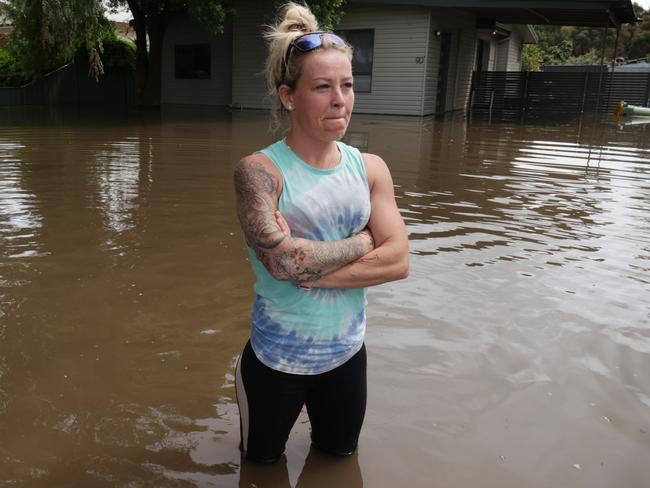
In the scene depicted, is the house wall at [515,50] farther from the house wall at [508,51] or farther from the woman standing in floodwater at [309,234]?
the woman standing in floodwater at [309,234]

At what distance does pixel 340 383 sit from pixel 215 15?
1726cm

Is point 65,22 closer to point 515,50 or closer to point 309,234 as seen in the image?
point 309,234

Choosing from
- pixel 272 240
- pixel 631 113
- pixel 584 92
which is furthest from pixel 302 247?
pixel 584 92

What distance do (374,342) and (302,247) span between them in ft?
6.23

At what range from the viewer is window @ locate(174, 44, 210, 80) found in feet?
80.4

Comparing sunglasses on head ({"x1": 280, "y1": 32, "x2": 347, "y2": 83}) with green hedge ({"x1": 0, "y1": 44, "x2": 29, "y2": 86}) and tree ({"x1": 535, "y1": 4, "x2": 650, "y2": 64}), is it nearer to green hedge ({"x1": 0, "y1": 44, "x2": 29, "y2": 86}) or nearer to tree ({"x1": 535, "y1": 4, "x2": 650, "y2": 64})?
green hedge ({"x1": 0, "y1": 44, "x2": 29, "y2": 86})

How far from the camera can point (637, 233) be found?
19.5ft

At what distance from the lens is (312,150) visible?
2004 millimetres

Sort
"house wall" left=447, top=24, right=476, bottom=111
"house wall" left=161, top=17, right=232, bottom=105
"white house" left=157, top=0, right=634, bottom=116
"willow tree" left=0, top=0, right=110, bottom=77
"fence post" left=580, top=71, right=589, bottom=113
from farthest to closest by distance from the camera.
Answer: "house wall" left=161, top=17, right=232, bottom=105, "fence post" left=580, top=71, right=589, bottom=113, "house wall" left=447, top=24, right=476, bottom=111, "white house" left=157, top=0, right=634, bottom=116, "willow tree" left=0, top=0, right=110, bottom=77

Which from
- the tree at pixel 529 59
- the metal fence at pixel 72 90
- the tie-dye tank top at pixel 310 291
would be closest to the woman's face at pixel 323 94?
the tie-dye tank top at pixel 310 291

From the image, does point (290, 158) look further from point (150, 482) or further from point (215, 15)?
point (215, 15)

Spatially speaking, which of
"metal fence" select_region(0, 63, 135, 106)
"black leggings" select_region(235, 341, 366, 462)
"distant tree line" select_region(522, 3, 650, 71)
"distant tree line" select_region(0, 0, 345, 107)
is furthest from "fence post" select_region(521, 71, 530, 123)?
"distant tree line" select_region(522, 3, 650, 71)

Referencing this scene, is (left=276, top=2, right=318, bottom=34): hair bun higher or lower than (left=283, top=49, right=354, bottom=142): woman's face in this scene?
higher

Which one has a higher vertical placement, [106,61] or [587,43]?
[587,43]
